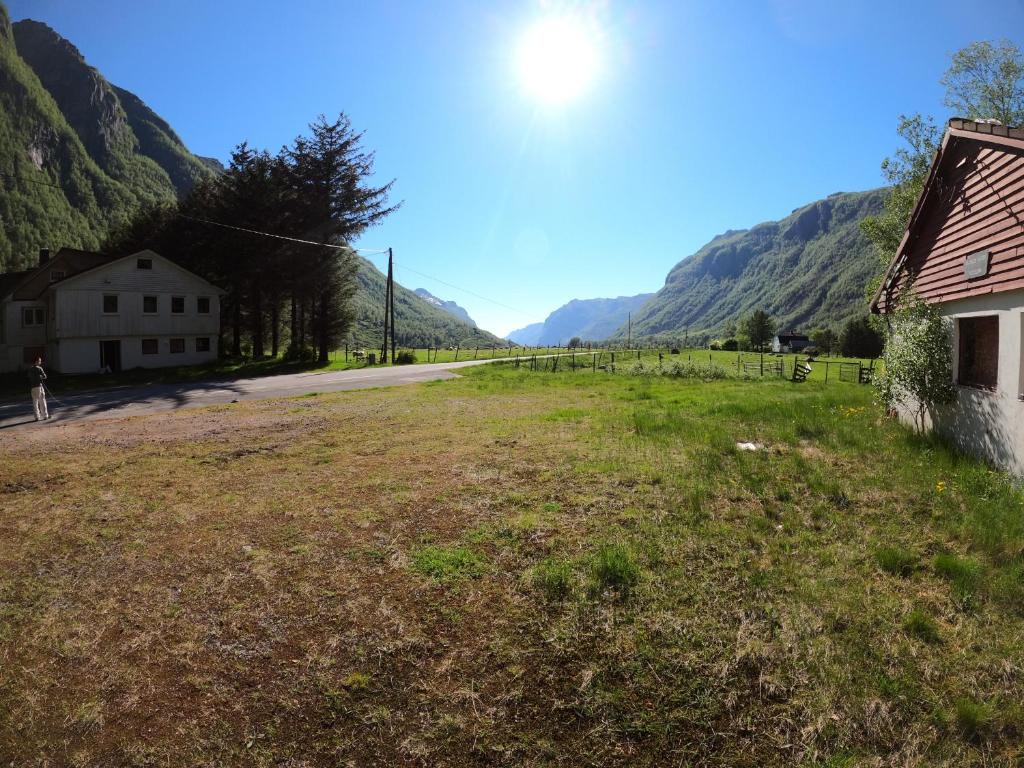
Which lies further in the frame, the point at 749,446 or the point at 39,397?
the point at 39,397

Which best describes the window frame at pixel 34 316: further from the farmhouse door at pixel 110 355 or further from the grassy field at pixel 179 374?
the farmhouse door at pixel 110 355

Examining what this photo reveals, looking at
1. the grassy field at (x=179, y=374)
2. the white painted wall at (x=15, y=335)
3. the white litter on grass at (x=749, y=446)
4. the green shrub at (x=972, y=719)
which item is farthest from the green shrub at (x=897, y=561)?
the white painted wall at (x=15, y=335)

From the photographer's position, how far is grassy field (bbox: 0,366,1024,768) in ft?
9.96

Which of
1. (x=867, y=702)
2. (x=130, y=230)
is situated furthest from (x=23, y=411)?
(x=130, y=230)

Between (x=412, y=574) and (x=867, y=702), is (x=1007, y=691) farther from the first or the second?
(x=412, y=574)

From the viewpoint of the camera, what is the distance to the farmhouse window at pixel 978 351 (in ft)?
26.1

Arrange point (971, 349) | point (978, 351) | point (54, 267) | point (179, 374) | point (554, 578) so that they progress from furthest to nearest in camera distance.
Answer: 1. point (54, 267)
2. point (179, 374)
3. point (971, 349)
4. point (978, 351)
5. point (554, 578)

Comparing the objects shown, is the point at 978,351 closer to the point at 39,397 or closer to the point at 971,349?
the point at 971,349

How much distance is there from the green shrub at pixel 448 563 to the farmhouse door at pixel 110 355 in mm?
37071

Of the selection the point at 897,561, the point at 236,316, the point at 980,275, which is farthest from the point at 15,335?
the point at 980,275

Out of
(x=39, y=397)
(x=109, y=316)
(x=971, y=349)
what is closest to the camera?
(x=971, y=349)

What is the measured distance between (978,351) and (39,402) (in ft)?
79.2

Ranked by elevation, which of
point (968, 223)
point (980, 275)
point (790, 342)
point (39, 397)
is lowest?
point (39, 397)

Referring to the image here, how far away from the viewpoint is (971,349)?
856 cm
